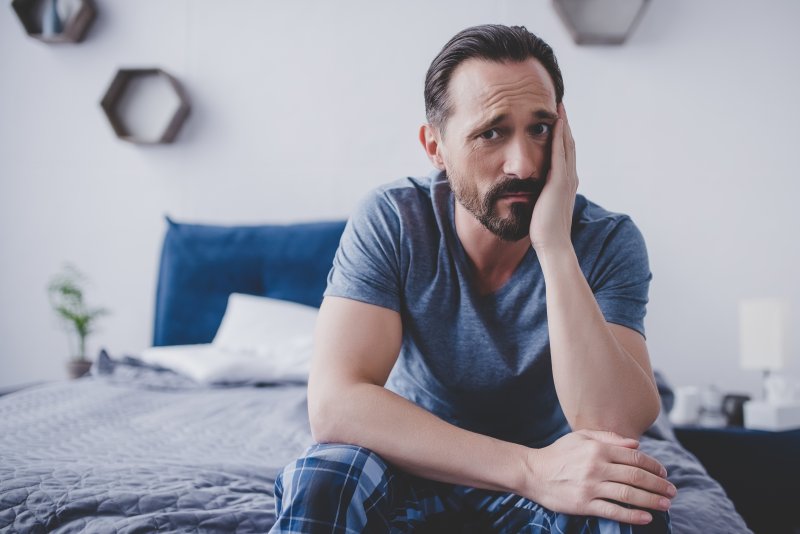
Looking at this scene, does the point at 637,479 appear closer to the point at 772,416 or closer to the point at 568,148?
the point at 568,148

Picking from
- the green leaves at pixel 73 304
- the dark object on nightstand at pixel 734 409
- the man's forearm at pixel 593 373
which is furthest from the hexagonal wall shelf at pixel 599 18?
the green leaves at pixel 73 304

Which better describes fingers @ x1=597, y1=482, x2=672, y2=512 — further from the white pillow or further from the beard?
the white pillow

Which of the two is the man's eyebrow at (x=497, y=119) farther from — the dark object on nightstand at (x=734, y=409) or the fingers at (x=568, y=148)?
the dark object on nightstand at (x=734, y=409)

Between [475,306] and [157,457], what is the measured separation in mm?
735

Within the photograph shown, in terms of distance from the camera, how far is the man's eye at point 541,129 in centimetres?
119

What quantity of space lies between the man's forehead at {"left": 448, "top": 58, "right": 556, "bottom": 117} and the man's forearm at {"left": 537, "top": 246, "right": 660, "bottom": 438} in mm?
343

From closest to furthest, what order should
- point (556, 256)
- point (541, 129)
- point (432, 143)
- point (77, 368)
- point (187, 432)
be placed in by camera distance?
point (556, 256), point (541, 129), point (432, 143), point (187, 432), point (77, 368)

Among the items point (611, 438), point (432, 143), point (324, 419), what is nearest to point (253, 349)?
point (432, 143)

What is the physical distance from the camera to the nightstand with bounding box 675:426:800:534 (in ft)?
6.39

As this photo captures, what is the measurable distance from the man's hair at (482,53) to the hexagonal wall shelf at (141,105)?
6.52ft

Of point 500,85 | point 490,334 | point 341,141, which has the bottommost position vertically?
point 490,334

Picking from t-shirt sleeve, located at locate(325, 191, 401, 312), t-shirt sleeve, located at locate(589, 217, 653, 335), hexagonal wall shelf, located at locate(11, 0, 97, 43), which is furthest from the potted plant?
t-shirt sleeve, located at locate(589, 217, 653, 335)

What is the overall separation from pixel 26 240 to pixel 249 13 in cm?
149

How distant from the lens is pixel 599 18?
2670 mm
